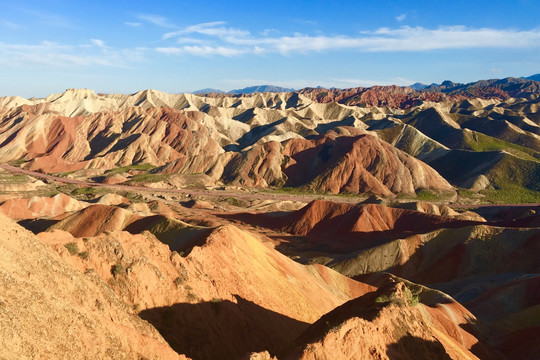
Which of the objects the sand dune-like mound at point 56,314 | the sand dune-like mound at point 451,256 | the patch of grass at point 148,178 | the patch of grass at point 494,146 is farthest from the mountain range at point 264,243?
the patch of grass at point 148,178

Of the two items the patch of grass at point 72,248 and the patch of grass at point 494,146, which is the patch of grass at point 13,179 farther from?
the patch of grass at point 494,146

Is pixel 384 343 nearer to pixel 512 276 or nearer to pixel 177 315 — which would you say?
pixel 177 315

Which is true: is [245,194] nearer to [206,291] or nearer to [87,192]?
[87,192]

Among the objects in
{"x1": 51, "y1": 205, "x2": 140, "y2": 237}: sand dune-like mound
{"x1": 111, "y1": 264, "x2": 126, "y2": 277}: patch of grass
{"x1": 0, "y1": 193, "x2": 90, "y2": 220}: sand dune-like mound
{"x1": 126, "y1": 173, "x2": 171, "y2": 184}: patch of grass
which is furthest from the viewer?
{"x1": 126, "y1": 173, "x2": 171, "y2": 184}: patch of grass

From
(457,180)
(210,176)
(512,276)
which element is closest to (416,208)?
(512,276)

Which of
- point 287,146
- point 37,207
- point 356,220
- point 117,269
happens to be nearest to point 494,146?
point 287,146

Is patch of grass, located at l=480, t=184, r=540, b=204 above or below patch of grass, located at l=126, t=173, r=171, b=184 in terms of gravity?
above

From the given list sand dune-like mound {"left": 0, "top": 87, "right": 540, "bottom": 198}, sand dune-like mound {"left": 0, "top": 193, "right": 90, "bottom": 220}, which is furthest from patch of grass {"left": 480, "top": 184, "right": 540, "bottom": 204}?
sand dune-like mound {"left": 0, "top": 193, "right": 90, "bottom": 220}

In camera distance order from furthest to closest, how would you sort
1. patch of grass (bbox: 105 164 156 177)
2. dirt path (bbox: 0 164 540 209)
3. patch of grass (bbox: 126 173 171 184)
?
patch of grass (bbox: 105 164 156 177), patch of grass (bbox: 126 173 171 184), dirt path (bbox: 0 164 540 209)

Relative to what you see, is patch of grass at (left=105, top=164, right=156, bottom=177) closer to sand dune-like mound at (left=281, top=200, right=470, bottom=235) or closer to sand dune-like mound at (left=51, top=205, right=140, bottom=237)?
sand dune-like mound at (left=51, top=205, right=140, bottom=237)
